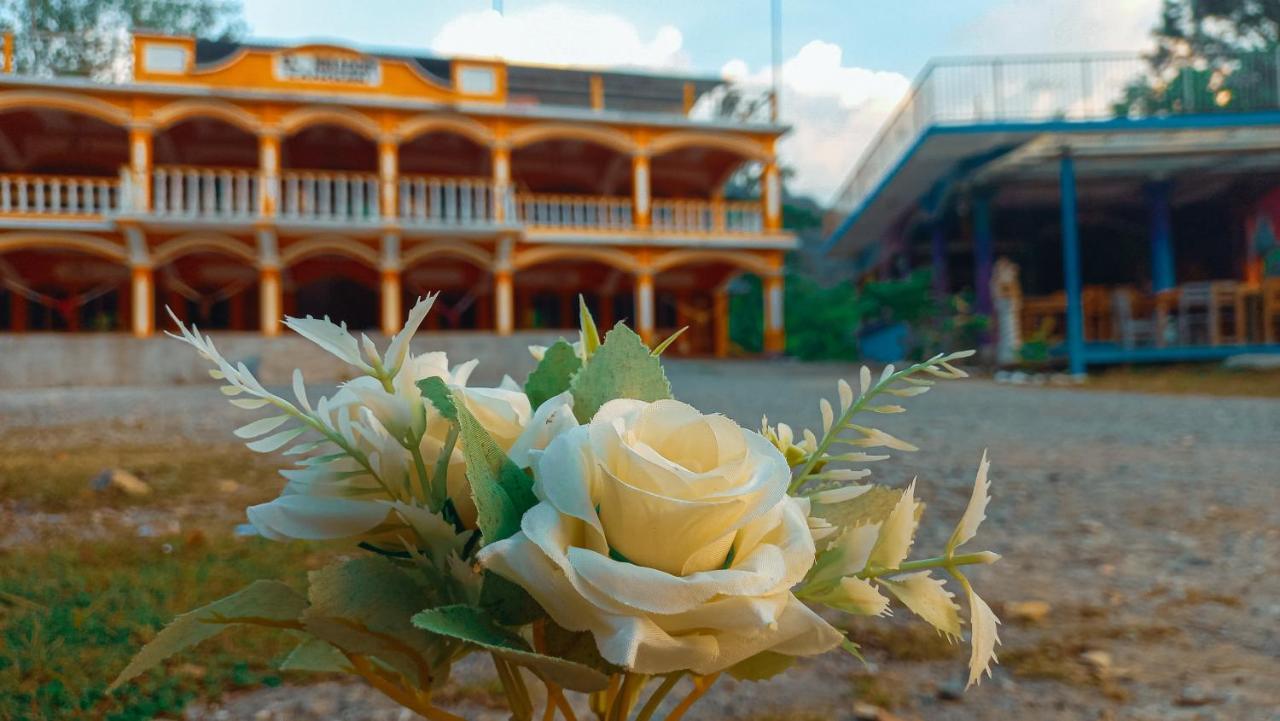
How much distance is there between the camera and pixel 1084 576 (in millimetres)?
2537

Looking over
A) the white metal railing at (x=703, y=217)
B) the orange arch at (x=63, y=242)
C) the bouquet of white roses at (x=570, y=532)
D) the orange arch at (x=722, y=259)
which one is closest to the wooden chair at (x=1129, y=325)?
the orange arch at (x=722, y=259)

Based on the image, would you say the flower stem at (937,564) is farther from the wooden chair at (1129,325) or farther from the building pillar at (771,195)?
the building pillar at (771,195)

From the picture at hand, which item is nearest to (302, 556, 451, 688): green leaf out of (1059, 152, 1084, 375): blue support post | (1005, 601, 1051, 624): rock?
(1005, 601, 1051, 624): rock

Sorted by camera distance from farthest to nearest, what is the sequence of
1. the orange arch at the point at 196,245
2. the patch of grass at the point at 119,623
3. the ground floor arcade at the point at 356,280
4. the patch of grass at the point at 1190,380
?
the ground floor arcade at the point at 356,280 < the orange arch at the point at 196,245 < the patch of grass at the point at 1190,380 < the patch of grass at the point at 119,623

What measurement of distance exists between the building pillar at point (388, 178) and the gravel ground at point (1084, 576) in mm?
8294

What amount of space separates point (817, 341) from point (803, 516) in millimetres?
17488

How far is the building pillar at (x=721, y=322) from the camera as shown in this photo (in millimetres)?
17641

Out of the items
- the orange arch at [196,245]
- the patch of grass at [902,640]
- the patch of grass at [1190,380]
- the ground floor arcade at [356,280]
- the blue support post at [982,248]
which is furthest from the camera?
the ground floor arcade at [356,280]

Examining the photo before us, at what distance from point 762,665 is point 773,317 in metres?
15.4

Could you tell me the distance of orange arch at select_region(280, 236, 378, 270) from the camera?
548 inches

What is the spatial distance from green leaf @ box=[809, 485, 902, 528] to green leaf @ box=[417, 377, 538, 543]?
10.6 inches

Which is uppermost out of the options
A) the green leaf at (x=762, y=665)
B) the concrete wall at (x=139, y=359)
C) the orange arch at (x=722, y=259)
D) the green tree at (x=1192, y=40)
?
the green tree at (x=1192, y=40)

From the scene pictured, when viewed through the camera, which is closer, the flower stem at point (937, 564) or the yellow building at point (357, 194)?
the flower stem at point (937, 564)

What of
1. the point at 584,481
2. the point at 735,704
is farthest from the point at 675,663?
the point at 735,704
